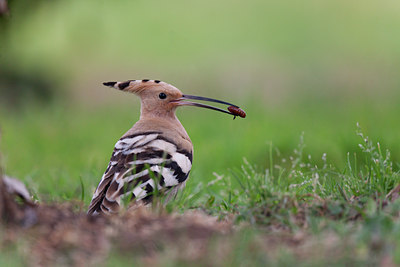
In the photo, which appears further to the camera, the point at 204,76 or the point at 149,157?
the point at 204,76

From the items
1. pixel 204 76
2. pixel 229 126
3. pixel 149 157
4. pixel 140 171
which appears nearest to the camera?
pixel 140 171

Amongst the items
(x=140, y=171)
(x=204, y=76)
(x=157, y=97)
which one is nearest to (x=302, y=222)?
(x=140, y=171)

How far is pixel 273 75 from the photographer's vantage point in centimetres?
1153

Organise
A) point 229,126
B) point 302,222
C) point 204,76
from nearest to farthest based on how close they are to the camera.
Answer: point 302,222, point 229,126, point 204,76

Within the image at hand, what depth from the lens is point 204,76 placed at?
11.2m

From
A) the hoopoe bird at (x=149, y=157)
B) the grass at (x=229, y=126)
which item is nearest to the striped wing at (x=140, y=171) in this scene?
the hoopoe bird at (x=149, y=157)

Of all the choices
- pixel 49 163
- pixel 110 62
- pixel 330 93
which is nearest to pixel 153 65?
pixel 110 62

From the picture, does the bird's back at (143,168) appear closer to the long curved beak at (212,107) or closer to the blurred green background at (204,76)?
the long curved beak at (212,107)

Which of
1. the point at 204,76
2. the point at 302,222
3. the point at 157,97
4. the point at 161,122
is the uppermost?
the point at 157,97

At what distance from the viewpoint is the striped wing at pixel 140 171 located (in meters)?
3.62

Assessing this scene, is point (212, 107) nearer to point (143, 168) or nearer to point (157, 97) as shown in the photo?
point (157, 97)

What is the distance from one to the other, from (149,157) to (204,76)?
7396 mm

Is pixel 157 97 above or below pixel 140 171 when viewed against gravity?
above

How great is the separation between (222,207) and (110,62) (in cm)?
960
